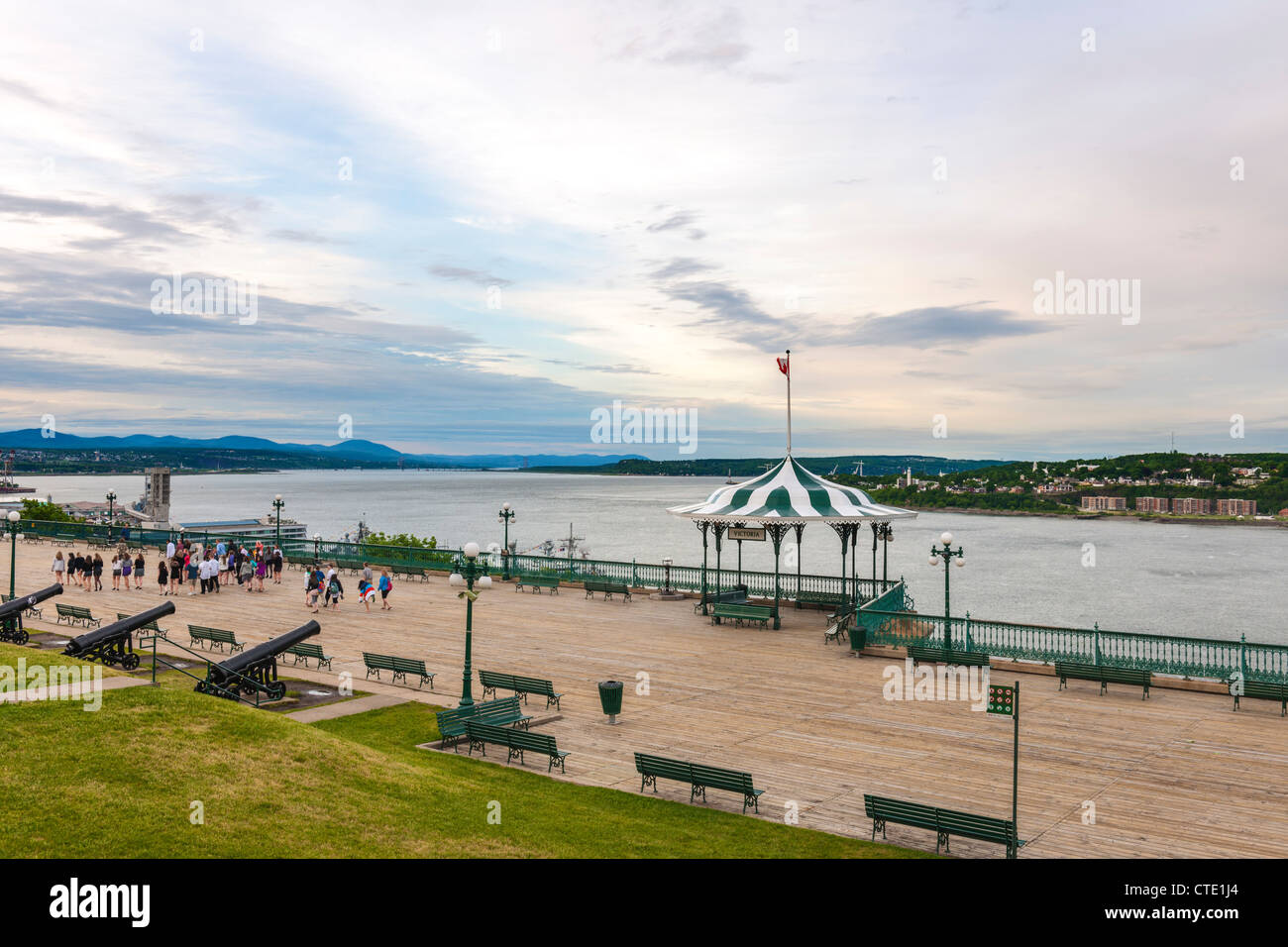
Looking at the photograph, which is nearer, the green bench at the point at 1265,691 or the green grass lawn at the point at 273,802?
the green grass lawn at the point at 273,802

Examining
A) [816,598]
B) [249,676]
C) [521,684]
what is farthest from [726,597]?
[249,676]

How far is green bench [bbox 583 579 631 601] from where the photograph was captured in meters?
30.9

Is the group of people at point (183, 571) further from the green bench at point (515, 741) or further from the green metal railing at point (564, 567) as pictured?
the green bench at point (515, 741)

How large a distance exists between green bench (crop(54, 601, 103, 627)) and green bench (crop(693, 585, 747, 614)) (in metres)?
17.8

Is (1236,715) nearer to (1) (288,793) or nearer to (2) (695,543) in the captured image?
(1) (288,793)

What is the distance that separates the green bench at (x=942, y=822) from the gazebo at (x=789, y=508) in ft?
46.0

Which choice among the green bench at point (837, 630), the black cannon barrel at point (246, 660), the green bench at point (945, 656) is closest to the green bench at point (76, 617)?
the black cannon barrel at point (246, 660)

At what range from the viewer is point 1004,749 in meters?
14.2

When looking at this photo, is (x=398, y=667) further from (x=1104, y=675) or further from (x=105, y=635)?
(x=1104, y=675)

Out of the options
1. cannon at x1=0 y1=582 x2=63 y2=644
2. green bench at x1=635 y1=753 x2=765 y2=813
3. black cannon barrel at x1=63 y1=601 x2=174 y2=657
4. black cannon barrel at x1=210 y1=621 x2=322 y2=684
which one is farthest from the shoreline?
green bench at x1=635 y1=753 x2=765 y2=813

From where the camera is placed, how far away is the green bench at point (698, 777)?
443 inches
